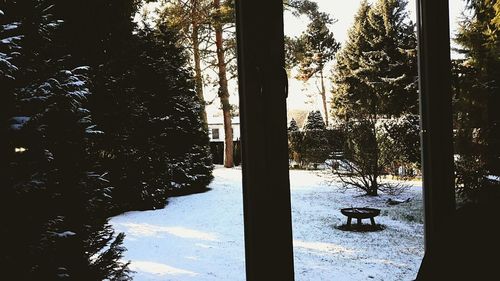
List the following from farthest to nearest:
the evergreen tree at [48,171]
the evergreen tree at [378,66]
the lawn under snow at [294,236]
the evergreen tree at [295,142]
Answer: the evergreen tree at [378,66] < the evergreen tree at [295,142] < the lawn under snow at [294,236] < the evergreen tree at [48,171]

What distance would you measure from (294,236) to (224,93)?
776 mm

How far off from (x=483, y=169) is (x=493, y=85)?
61 centimetres

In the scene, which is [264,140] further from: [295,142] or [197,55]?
[197,55]

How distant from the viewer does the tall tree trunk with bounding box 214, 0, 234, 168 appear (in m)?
1.68

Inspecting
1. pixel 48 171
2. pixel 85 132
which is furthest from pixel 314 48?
pixel 48 171

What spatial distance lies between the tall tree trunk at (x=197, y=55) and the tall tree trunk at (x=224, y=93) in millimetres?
85

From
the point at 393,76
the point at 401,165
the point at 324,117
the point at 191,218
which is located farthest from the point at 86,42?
the point at 401,165

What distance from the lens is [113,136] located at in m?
1.50

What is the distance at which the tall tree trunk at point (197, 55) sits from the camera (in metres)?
1.64

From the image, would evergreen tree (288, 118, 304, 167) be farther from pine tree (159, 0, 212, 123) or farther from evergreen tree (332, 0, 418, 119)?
pine tree (159, 0, 212, 123)

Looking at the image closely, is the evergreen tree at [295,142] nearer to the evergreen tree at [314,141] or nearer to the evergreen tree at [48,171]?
the evergreen tree at [314,141]

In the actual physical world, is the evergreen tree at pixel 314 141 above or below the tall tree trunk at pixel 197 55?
below

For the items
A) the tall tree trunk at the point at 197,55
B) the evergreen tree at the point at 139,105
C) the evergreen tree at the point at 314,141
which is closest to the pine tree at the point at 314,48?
the evergreen tree at the point at 314,141

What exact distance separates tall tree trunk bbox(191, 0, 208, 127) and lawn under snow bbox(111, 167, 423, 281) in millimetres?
297
